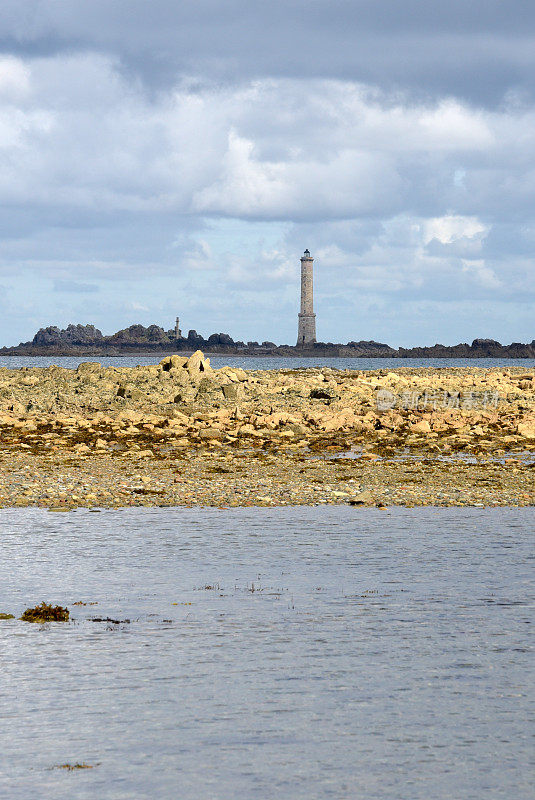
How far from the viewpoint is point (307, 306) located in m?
184

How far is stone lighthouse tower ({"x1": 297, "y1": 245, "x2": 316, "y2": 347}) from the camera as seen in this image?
18050 cm

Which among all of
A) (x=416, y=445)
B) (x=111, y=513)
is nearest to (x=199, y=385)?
(x=416, y=445)

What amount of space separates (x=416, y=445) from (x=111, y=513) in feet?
44.1

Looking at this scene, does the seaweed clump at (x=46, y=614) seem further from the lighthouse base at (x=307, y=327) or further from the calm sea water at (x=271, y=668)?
the lighthouse base at (x=307, y=327)

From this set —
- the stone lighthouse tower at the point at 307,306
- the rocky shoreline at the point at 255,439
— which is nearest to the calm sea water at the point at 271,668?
the rocky shoreline at the point at 255,439

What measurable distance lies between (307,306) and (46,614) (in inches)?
6905

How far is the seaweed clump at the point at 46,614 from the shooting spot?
32.8ft

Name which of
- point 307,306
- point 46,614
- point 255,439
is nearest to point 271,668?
point 46,614

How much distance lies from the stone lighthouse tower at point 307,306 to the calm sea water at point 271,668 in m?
168

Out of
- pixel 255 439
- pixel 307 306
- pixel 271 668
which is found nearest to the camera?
pixel 271 668

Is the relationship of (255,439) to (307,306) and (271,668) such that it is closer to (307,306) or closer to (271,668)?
(271,668)

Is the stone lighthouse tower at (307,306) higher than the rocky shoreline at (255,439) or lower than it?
higher

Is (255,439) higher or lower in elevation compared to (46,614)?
higher

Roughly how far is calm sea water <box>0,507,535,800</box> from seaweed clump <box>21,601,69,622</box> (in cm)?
17
